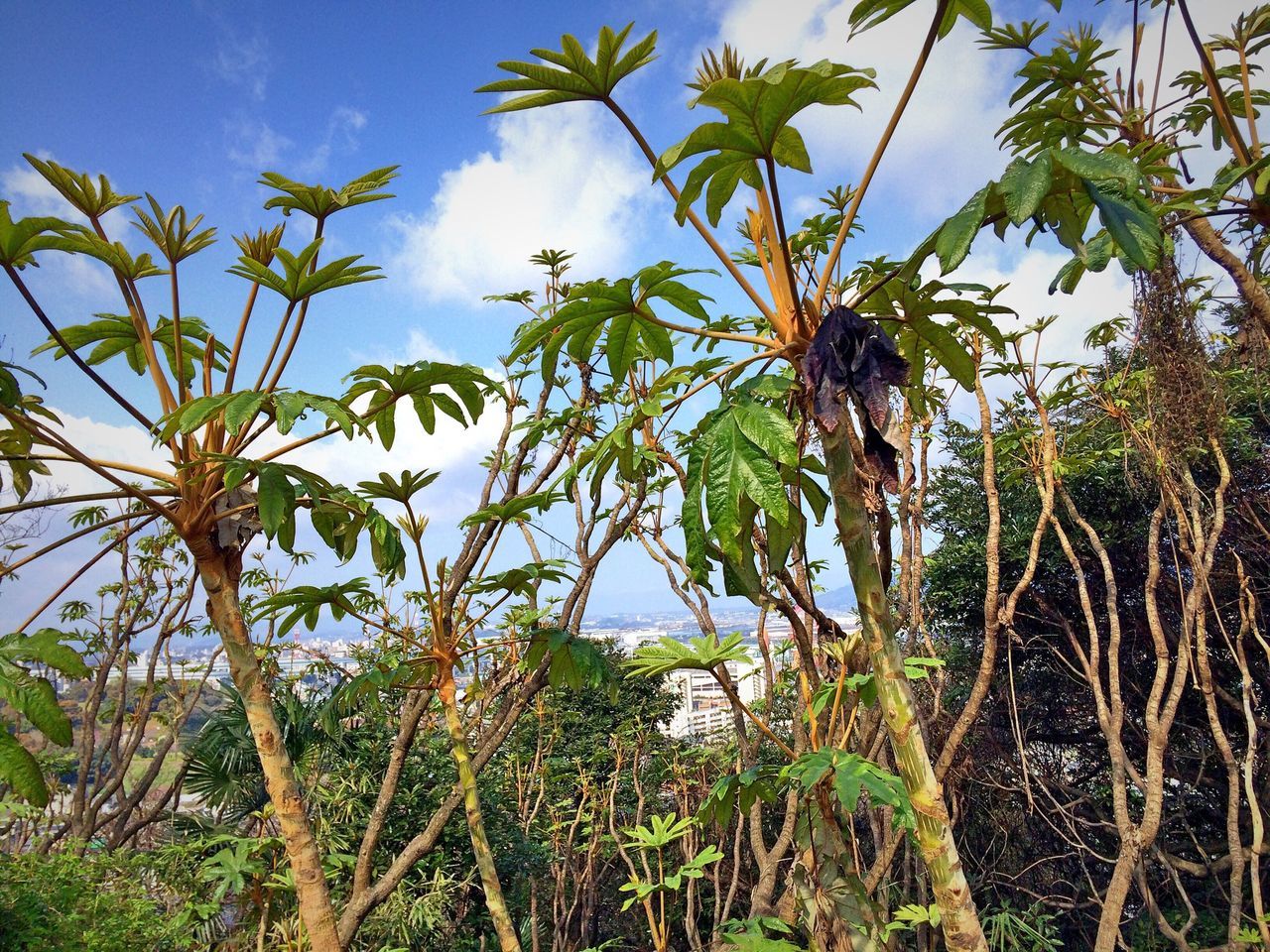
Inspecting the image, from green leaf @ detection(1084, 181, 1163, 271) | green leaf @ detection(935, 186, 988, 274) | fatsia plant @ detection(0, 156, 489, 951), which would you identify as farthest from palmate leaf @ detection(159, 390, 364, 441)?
green leaf @ detection(1084, 181, 1163, 271)

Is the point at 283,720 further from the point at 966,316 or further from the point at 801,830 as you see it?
the point at 966,316

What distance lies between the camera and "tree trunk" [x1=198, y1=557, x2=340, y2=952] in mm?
1929

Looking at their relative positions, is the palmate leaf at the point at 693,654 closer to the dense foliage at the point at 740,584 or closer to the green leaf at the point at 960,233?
the dense foliage at the point at 740,584

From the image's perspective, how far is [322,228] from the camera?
6.98 ft

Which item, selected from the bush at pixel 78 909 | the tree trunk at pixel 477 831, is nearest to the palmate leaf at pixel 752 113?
the tree trunk at pixel 477 831

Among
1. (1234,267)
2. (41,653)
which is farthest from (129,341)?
(1234,267)

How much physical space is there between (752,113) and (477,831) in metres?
2.26

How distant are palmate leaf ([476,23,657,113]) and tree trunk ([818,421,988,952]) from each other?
0.86 meters

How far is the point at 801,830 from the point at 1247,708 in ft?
11.7

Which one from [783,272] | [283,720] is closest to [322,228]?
[783,272]

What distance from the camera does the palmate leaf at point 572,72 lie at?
54.4 inches

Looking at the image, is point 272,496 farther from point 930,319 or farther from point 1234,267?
point 1234,267

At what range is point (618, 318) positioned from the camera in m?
1.67

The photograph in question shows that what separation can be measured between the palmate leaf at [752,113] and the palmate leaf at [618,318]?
24 centimetres
